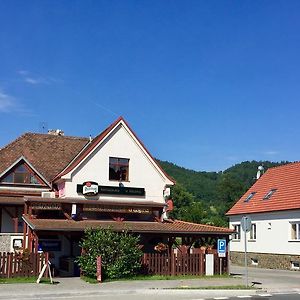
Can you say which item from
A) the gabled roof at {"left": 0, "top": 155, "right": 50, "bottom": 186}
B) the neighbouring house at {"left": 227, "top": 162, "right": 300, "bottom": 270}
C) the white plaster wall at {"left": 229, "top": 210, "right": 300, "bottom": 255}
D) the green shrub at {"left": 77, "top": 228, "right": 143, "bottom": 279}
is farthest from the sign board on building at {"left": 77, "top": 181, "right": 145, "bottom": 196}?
the white plaster wall at {"left": 229, "top": 210, "right": 300, "bottom": 255}

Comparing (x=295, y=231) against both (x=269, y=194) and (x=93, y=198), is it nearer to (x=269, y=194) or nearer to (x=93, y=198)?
(x=269, y=194)

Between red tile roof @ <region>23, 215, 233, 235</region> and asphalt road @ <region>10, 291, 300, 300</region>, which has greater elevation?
red tile roof @ <region>23, 215, 233, 235</region>

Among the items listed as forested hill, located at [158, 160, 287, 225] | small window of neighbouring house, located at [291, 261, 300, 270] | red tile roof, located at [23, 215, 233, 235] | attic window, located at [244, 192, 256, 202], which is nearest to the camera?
red tile roof, located at [23, 215, 233, 235]

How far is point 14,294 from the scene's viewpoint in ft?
61.9

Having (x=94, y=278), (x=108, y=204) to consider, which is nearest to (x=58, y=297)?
(x=94, y=278)

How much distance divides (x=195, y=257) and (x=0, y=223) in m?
12.1

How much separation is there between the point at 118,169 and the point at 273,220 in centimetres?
1296

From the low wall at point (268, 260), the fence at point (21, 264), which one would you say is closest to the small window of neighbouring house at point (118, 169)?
the fence at point (21, 264)

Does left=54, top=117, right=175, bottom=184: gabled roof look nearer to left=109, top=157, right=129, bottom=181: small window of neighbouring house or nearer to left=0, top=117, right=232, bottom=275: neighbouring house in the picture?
left=0, top=117, right=232, bottom=275: neighbouring house

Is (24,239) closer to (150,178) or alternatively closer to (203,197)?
(150,178)

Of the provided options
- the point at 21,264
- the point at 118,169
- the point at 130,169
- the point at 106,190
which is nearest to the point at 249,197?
the point at 130,169

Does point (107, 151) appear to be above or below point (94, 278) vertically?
above

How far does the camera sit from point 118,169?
110 ft

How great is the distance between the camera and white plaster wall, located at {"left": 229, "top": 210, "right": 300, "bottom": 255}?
36.3m
